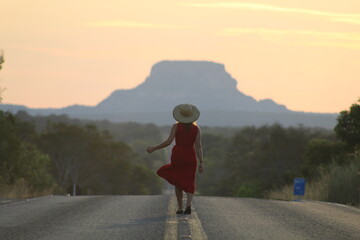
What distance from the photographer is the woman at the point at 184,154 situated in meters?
13.4

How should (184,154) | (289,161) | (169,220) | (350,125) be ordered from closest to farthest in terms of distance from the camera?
(169,220)
(184,154)
(350,125)
(289,161)

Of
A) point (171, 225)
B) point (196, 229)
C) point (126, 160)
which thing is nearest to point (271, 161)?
point (126, 160)

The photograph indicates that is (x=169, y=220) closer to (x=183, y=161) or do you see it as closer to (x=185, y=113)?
(x=183, y=161)

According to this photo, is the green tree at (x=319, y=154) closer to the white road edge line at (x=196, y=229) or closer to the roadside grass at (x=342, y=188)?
the roadside grass at (x=342, y=188)

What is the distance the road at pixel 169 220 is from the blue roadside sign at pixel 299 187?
538 centimetres

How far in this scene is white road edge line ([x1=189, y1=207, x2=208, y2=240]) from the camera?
10.3 meters

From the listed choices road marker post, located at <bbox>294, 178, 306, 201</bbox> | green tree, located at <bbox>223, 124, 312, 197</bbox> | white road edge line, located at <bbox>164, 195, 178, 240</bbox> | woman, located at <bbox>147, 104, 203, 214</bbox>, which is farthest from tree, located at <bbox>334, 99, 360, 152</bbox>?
green tree, located at <bbox>223, 124, 312, 197</bbox>

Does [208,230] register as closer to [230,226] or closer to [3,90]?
[230,226]

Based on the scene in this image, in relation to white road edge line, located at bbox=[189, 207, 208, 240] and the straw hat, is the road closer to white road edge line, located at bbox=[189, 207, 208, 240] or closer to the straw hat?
white road edge line, located at bbox=[189, 207, 208, 240]

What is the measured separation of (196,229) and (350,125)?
2177 centimetres

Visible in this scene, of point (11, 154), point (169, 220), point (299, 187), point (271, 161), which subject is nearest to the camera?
point (169, 220)

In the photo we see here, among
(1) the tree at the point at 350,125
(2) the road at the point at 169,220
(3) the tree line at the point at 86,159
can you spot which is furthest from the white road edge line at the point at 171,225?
(3) the tree line at the point at 86,159

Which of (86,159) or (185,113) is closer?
(185,113)

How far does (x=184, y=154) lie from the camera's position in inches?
532
